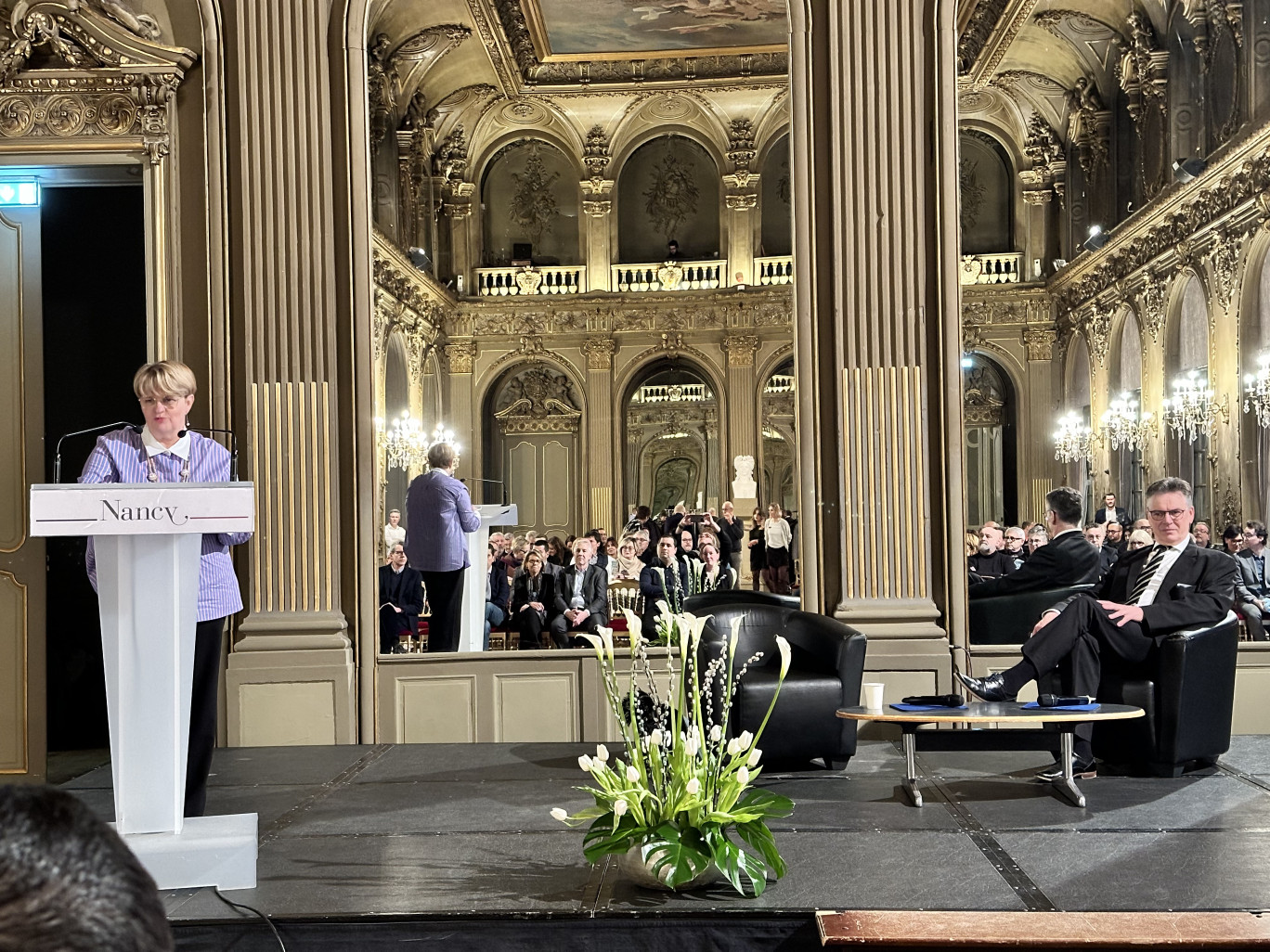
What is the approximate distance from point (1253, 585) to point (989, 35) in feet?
27.1

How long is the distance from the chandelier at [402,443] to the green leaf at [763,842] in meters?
11.5

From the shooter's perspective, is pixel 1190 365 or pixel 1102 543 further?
pixel 1190 365

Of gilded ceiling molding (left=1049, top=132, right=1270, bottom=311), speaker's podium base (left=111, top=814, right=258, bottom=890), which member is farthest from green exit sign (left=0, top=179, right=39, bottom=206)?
gilded ceiling molding (left=1049, top=132, right=1270, bottom=311)

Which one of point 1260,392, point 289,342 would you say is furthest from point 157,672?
point 1260,392

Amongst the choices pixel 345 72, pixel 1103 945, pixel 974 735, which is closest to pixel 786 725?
pixel 974 735

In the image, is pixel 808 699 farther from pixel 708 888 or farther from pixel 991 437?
→ pixel 991 437

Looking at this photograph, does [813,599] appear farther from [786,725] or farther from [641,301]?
[641,301]

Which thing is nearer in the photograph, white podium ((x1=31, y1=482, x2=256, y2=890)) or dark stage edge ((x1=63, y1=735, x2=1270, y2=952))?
dark stage edge ((x1=63, y1=735, x2=1270, y2=952))

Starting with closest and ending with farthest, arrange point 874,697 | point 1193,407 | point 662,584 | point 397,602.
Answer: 1. point 874,697
2. point 397,602
3. point 662,584
4. point 1193,407

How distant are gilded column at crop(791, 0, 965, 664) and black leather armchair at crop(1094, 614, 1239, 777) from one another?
1.22 metres

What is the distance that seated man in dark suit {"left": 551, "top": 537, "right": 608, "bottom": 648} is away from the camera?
7.15 m

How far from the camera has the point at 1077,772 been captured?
193 inches

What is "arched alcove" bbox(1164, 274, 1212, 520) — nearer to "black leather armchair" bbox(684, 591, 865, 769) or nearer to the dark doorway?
"black leather armchair" bbox(684, 591, 865, 769)

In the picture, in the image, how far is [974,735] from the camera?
181 inches
